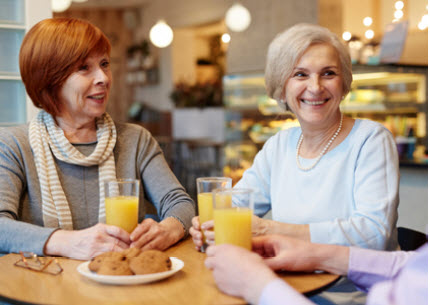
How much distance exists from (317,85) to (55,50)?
102cm

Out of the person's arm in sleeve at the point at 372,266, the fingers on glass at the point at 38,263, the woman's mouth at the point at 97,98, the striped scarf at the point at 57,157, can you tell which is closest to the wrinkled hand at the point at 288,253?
the person's arm in sleeve at the point at 372,266

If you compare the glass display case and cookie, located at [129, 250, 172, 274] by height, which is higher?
the glass display case

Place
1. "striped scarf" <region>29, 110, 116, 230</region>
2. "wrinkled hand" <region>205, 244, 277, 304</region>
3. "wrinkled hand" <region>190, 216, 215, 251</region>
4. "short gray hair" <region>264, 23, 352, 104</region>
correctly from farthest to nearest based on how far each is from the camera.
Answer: "striped scarf" <region>29, 110, 116, 230</region> < "short gray hair" <region>264, 23, 352, 104</region> < "wrinkled hand" <region>190, 216, 215, 251</region> < "wrinkled hand" <region>205, 244, 277, 304</region>

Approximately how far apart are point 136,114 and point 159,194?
9050 mm

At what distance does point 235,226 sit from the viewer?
134 cm

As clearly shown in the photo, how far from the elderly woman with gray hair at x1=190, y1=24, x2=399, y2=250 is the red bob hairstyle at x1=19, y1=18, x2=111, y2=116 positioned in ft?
2.41

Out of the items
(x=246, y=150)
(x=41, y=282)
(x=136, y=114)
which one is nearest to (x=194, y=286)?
(x=41, y=282)

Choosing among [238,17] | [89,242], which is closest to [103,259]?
[89,242]

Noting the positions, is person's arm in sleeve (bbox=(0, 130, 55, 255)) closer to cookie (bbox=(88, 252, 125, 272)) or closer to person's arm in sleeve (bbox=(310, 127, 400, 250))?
cookie (bbox=(88, 252, 125, 272))

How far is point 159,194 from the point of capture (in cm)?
212

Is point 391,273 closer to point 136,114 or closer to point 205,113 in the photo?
point 205,113

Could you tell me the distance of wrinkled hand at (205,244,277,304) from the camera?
116cm

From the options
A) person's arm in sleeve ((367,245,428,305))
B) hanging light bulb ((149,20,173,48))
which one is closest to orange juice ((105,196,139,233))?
person's arm in sleeve ((367,245,428,305))

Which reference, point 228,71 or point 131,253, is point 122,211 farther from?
point 228,71
